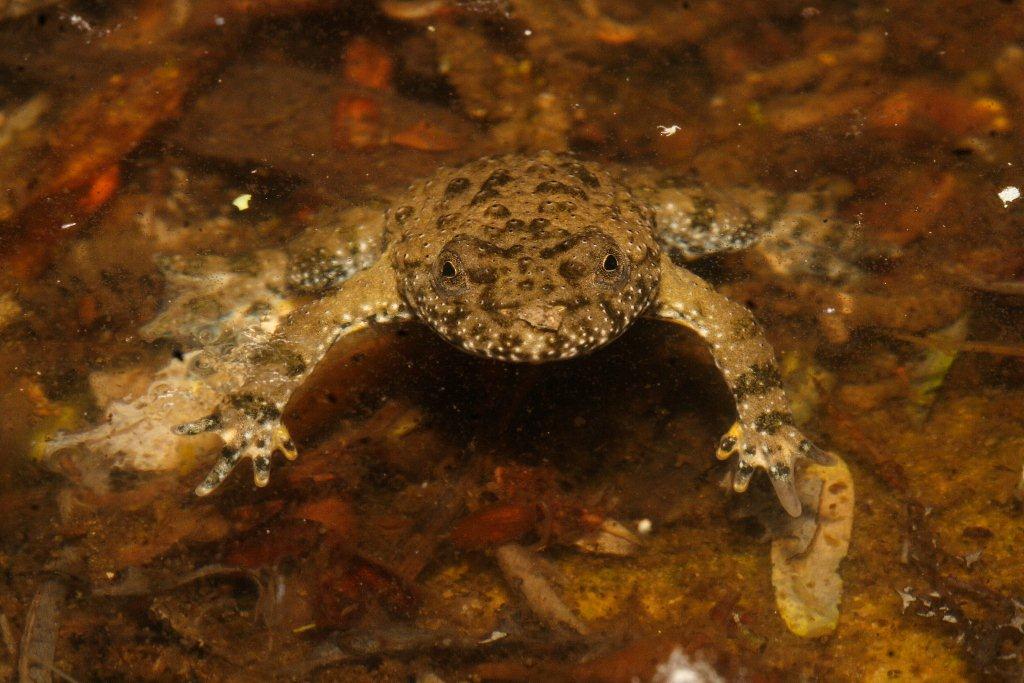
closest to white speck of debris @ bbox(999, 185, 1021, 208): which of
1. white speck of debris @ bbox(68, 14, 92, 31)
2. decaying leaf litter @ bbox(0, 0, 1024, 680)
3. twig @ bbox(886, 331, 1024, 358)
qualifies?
decaying leaf litter @ bbox(0, 0, 1024, 680)

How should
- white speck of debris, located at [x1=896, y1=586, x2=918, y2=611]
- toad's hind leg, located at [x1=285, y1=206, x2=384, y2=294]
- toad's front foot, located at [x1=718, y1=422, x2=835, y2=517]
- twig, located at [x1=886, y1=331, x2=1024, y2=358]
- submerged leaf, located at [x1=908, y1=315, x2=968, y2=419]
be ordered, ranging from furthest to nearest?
toad's hind leg, located at [x1=285, y1=206, x2=384, y2=294] → submerged leaf, located at [x1=908, y1=315, x2=968, y2=419] → twig, located at [x1=886, y1=331, x2=1024, y2=358] → toad's front foot, located at [x1=718, y1=422, x2=835, y2=517] → white speck of debris, located at [x1=896, y1=586, x2=918, y2=611]

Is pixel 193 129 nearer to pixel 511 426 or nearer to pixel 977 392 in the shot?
pixel 511 426

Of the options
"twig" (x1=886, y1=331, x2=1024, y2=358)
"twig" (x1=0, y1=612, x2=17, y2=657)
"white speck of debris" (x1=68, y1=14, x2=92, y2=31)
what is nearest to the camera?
"twig" (x1=0, y1=612, x2=17, y2=657)

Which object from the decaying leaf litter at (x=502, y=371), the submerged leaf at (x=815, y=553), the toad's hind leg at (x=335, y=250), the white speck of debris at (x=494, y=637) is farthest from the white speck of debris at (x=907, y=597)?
the toad's hind leg at (x=335, y=250)

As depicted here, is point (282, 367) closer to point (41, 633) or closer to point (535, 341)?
point (535, 341)

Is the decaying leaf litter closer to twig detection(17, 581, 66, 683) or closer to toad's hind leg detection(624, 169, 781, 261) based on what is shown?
twig detection(17, 581, 66, 683)

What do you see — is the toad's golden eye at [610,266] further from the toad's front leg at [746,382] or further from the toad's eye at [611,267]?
the toad's front leg at [746,382]

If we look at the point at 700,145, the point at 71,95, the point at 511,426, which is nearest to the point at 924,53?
the point at 700,145
